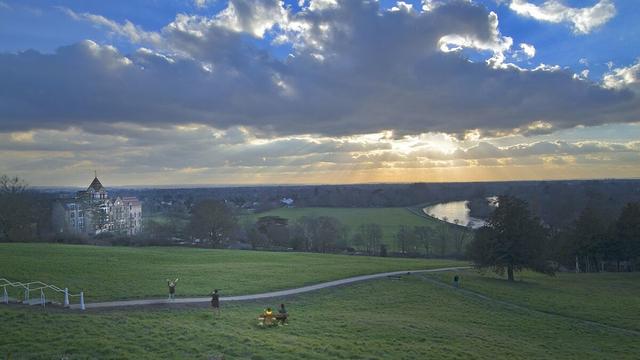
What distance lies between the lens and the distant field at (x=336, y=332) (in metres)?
14.9

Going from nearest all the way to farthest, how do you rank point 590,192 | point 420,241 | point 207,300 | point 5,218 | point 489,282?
1. point 207,300
2. point 489,282
3. point 5,218
4. point 420,241
5. point 590,192

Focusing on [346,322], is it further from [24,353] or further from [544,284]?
[544,284]

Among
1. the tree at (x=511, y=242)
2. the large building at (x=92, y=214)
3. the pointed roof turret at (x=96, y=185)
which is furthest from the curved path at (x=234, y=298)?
the pointed roof turret at (x=96, y=185)

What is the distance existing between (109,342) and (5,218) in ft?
178

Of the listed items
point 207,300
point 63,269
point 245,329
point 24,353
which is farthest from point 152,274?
point 24,353

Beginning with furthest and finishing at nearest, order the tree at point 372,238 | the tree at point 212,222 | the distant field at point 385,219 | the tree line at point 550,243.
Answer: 1. the distant field at point 385,219
2. the tree at point 372,238
3. the tree at point 212,222
4. the tree line at point 550,243

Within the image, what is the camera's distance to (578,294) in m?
37.6

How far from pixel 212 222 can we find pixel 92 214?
1063 inches

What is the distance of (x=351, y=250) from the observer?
8362cm

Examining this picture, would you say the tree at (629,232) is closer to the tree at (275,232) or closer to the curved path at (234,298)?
the curved path at (234,298)

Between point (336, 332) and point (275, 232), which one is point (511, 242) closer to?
point (336, 332)

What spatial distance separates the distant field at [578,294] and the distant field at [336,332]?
724 mm

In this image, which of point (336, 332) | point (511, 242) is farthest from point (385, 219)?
point (336, 332)

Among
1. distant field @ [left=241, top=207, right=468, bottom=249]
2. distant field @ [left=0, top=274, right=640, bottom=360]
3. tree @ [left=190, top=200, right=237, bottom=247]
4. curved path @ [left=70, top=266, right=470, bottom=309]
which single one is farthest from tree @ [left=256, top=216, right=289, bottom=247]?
distant field @ [left=0, top=274, right=640, bottom=360]
